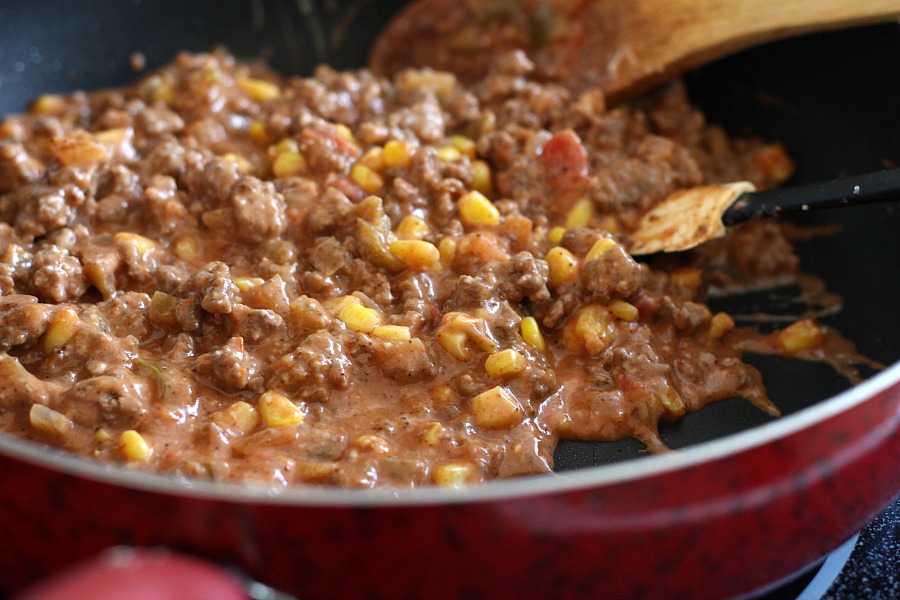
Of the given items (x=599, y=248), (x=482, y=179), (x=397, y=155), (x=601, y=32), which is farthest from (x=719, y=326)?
(x=601, y=32)

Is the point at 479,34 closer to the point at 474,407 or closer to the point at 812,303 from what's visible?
the point at 812,303

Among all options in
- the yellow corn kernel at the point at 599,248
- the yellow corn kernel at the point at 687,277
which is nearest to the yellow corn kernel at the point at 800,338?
the yellow corn kernel at the point at 687,277

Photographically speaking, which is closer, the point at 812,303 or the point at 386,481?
the point at 386,481

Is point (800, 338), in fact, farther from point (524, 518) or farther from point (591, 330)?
point (524, 518)

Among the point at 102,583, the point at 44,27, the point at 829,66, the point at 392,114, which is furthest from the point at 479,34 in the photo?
the point at 102,583

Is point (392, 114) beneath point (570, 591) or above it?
above

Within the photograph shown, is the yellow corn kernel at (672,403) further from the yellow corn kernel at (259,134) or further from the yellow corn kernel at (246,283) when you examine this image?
the yellow corn kernel at (259,134)
